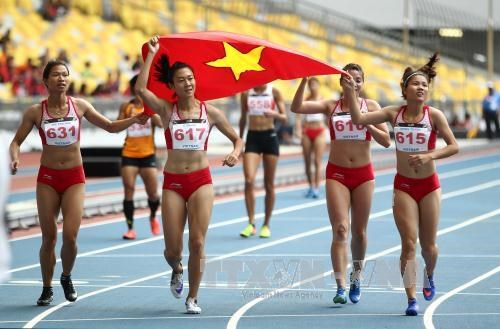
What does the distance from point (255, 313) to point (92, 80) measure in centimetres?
2621

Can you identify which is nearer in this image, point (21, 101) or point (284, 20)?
point (21, 101)

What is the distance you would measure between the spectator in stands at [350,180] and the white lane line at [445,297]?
2.33 feet

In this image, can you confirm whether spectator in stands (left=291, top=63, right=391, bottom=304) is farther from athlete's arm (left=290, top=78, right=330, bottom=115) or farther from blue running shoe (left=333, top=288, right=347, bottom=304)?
athlete's arm (left=290, top=78, right=330, bottom=115)

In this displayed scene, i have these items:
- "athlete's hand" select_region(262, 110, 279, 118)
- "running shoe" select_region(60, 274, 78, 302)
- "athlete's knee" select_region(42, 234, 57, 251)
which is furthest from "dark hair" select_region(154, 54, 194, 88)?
"athlete's hand" select_region(262, 110, 279, 118)

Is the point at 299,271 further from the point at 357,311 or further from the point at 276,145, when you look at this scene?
the point at 276,145

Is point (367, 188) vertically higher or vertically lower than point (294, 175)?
higher

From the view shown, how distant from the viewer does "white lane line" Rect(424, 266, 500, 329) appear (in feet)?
33.3

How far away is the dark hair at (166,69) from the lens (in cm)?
1065

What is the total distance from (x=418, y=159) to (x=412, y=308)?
1.28 meters

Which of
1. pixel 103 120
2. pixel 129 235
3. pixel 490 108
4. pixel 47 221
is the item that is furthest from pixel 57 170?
pixel 490 108

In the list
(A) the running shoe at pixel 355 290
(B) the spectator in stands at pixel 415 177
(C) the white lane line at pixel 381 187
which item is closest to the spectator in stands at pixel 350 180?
(A) the running shoe at pixel 355 290

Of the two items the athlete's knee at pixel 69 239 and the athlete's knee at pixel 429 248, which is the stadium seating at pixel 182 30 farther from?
the athlete's knee at pixel 429 248

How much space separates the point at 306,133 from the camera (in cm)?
2281

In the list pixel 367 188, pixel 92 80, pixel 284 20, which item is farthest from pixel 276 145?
pixel 284 20
